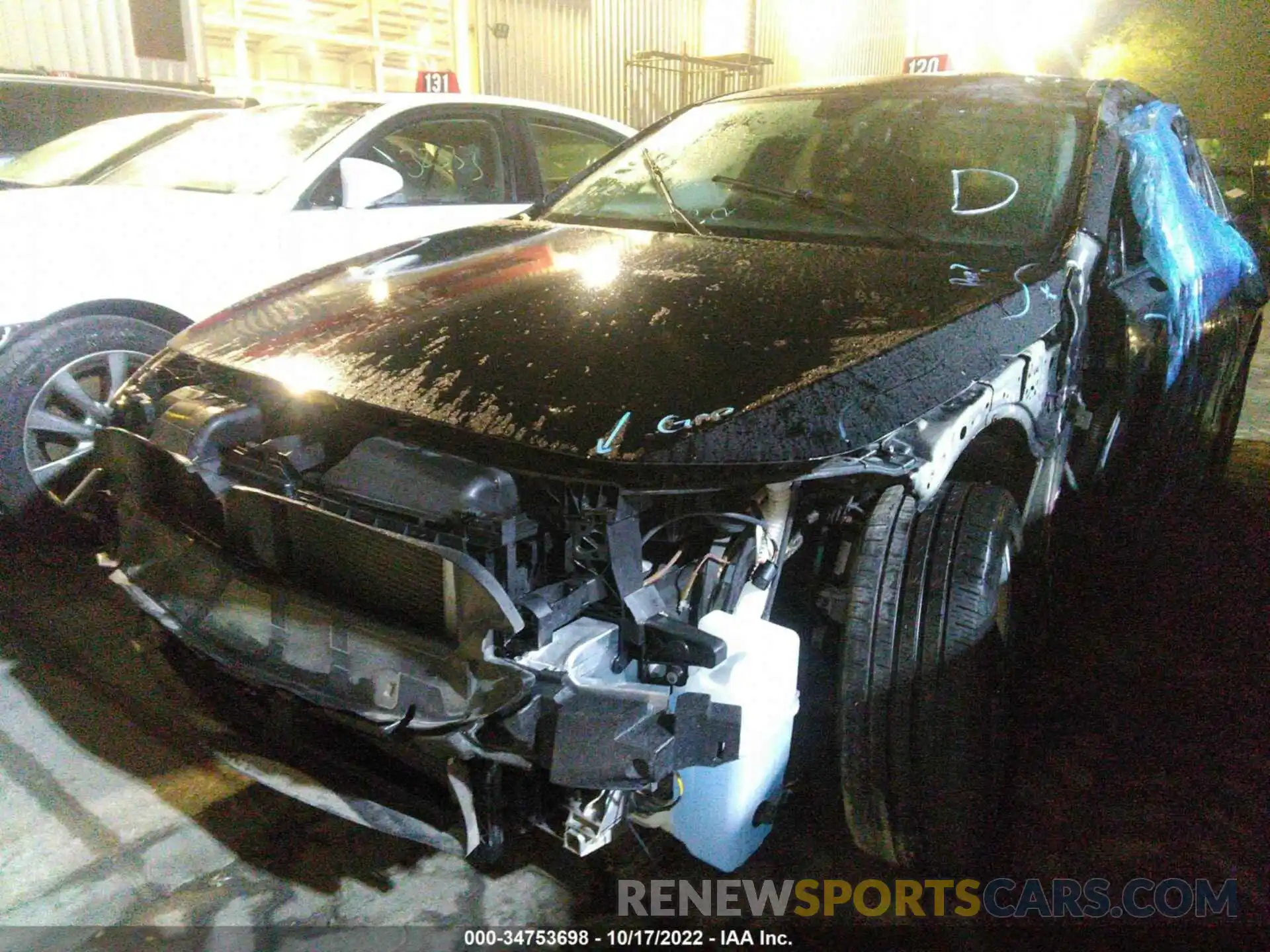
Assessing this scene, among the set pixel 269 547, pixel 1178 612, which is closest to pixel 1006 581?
pixel 269 547

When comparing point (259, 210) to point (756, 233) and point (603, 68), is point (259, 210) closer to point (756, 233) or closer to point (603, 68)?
point (756, 233)

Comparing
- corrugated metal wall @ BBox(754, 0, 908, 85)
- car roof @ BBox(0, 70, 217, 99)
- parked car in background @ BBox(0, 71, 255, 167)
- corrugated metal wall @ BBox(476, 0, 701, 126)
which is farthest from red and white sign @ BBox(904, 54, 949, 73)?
parked car in background @ BBox(0, 71, 255, 167)

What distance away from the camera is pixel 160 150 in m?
4.04

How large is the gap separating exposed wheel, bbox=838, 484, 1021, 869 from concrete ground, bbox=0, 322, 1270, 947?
145 mm

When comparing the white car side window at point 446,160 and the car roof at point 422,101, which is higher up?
the car roof at point 422,101

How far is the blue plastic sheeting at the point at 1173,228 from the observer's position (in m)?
2.71

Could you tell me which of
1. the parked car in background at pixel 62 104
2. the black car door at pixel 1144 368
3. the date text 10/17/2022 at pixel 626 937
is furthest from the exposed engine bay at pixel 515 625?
the parked car in background at pixel 62 104

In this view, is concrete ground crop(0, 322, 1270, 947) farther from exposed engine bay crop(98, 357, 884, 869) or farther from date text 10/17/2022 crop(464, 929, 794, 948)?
exposed engine bay crop(98, 357, 884, 869)

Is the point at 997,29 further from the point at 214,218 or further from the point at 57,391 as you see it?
the point at 57,391

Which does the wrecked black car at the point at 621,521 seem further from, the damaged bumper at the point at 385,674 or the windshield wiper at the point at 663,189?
the windshield wiper at the point at 663,189

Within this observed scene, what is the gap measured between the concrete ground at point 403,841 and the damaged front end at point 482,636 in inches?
10.9

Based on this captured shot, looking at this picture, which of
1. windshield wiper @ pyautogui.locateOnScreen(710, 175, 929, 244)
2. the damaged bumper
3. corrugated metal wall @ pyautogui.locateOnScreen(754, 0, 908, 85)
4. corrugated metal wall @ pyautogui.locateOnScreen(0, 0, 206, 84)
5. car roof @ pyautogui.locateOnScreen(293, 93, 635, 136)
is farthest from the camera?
corrugated metal wall @ pyautogui.locateOnScreen(754, 0, 908, 85)

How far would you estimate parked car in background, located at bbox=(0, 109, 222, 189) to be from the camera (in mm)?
4043

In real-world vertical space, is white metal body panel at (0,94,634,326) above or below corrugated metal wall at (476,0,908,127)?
below
